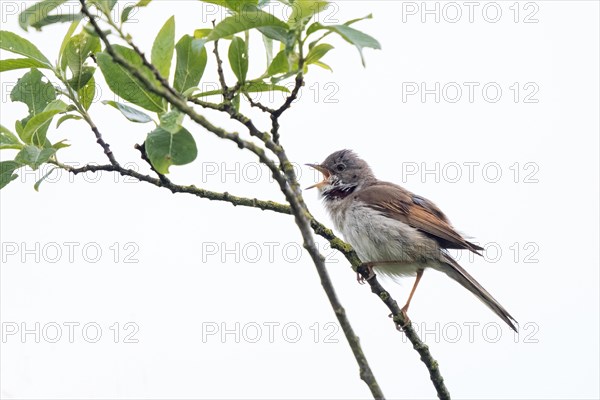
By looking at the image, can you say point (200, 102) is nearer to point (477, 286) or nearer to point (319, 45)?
point (319, 45)

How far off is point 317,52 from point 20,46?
1.17 m

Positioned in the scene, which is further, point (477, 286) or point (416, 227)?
point (416, 227)

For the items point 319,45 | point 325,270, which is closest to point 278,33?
point 319,45

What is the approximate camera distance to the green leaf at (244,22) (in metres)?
2.62

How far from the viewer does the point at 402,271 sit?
6.33m

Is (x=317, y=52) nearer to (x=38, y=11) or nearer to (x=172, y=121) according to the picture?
(x=172, y=121)

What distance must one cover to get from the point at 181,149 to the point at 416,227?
3.95 metres

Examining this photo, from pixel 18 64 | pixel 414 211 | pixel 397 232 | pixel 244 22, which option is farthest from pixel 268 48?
pixel 414 211

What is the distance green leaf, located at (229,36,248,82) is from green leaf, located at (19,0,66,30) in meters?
0.72

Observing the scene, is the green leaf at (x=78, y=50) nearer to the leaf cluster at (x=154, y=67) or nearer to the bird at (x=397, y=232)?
the leaf cluster at (x=154, y=67)

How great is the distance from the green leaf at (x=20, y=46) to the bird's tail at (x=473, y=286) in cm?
380

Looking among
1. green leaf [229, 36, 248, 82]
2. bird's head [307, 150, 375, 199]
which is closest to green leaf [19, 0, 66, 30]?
green leaf [229, 36, 248, 82]

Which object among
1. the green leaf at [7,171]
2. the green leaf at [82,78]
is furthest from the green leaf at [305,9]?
the green leaf at [7,171]

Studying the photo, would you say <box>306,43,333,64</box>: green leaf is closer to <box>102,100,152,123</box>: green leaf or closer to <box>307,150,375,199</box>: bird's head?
<box>102,100,152,123</box>: green leaf
